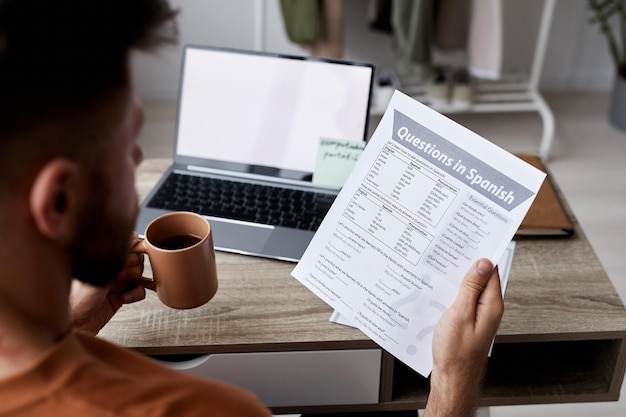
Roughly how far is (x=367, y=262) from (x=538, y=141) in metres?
1.87

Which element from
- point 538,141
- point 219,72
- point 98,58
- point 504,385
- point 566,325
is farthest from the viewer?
point 538,141

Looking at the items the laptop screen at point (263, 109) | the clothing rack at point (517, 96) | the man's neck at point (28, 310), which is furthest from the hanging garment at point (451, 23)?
the man's neck at point (28, 310)

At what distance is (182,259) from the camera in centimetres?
95

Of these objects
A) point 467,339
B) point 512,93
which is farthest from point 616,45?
point 467,339

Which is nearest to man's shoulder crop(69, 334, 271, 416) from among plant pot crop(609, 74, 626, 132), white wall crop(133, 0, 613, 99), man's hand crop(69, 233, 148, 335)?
man's hand crop(69, 233, 148, 335)

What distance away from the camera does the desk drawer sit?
1.02 metres

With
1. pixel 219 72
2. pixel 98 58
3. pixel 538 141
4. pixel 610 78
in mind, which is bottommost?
pixel 538 141

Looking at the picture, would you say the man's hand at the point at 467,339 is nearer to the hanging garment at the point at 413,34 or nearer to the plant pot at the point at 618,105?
the hanging garment at the point at 413,34

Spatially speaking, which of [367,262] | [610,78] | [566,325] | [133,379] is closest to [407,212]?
[367,262]

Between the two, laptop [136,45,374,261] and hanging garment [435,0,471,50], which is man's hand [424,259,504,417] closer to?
laptop [136,45,374,261]

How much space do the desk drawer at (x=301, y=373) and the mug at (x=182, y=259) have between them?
0.32ft

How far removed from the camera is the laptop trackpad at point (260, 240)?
3.69 ft

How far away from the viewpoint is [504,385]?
3.65 ft

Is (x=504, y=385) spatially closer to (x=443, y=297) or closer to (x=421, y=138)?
(x=443, y=297)
